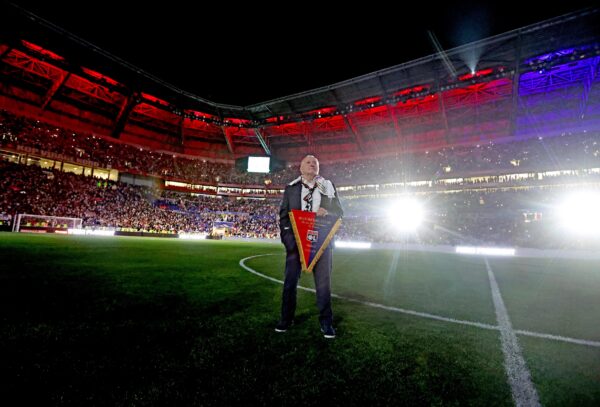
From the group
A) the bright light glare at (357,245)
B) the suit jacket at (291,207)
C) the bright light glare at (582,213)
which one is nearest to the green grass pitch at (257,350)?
the suit jacket at (291,207)

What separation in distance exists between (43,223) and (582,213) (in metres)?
52.7

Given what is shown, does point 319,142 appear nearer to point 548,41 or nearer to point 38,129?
point 548,41

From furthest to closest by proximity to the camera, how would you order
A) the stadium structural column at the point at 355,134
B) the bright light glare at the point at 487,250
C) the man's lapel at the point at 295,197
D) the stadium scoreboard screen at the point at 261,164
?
the stadium structural column at the point at 355,134 < the stadium scoreboard screen at the point at 261,164 < the bright light glare at the point at 487,250 < the man's lapel at the point at 295,197

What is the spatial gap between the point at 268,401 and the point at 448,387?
1330 millimetres

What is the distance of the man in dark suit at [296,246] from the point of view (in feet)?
10.4

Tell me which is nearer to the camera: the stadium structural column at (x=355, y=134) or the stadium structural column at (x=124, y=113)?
the stadium structural column at (x=124, y=113)

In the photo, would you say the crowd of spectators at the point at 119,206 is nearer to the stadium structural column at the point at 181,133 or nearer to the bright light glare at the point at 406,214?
the stadium structural column at the point at 181,133

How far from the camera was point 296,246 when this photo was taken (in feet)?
10.8

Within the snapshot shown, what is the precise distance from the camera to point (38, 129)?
35562mm

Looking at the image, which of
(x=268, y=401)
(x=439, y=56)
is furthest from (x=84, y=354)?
(x=439, y=56)

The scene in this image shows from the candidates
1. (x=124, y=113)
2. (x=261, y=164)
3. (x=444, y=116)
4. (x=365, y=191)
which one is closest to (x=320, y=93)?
(x=261, y=164)

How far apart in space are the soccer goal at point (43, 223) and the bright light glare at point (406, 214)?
37.7 m

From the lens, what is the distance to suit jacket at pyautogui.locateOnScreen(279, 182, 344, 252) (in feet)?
10.8

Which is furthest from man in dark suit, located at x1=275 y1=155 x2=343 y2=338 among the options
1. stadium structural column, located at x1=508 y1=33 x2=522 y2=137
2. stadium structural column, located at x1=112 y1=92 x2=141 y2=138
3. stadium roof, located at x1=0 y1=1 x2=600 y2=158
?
stadium structural column, located at x1=112 y1=92 x2=141 y2=138
